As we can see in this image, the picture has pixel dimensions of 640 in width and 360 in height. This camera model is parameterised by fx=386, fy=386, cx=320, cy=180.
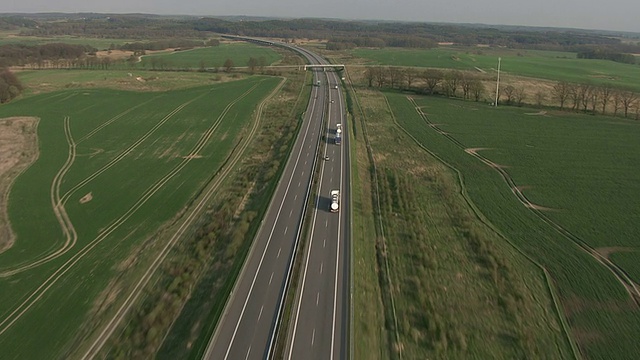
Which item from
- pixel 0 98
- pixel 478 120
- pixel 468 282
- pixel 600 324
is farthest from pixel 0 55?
pixel 600 324

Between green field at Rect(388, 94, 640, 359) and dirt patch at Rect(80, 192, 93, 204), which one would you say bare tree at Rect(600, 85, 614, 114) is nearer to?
green field at Rect(388, 94, 640, 359)

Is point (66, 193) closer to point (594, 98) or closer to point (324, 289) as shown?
point (324, 289)

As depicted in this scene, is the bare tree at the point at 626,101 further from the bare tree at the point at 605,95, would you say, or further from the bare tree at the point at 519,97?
the bare tree at the point at 519,97

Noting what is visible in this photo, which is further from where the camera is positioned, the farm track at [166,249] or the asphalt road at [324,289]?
the farm track at [166,249]

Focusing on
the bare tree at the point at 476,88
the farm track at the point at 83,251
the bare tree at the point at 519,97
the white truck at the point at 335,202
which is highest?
the bare tree at the point at 476,88

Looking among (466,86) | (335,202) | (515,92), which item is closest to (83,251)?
(335,202)

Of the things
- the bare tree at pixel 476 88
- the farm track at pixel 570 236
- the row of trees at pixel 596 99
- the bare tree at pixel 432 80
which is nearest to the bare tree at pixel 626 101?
the row of trees at pixel 596 99

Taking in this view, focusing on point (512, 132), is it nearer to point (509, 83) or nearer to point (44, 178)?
point (509, 83)
